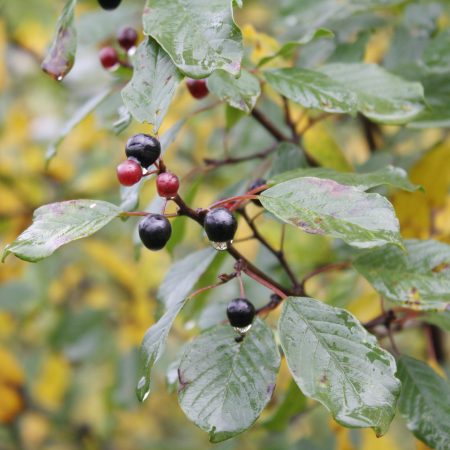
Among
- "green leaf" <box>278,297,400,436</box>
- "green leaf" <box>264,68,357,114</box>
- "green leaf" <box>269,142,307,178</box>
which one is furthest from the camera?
"green leaf" <box>269,142,307,178</box>

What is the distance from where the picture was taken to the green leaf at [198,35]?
704 millimetres

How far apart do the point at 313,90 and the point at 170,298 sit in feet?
1.11

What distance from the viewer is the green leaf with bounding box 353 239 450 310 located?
800 millimetres

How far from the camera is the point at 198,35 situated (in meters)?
0.72

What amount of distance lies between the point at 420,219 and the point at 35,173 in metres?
1.44

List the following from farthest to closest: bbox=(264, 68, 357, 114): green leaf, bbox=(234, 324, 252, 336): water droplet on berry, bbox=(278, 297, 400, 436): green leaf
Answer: bbox=(264, 68, 357, 114): green leaf < bbox=(234, 324, 252, 336): water droplet on berry < bbox=(278, 297, 400, 436): green leaf

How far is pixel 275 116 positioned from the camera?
5.04ft

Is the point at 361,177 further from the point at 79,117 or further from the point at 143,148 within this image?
the point at 79,117

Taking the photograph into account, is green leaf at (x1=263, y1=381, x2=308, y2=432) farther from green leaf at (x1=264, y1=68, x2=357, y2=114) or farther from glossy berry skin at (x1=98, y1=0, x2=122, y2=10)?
glossy berry skin at (x1=98, y1=0, x2=122, y2=10)

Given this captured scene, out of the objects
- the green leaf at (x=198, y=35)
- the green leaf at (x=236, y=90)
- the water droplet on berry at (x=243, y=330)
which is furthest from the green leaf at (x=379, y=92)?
the water droplet on berry at (x=243, y=330)

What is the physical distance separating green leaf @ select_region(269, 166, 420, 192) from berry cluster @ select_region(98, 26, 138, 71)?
36 centimetres

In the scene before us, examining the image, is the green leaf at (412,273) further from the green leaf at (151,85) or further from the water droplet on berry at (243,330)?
the green leaf at (151,85)

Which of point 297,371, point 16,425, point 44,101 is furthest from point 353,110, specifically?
point 44,101

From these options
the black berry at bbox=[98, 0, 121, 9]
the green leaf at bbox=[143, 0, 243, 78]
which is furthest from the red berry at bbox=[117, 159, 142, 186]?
the black berry at bbox=[98, 0, 121, 9]
